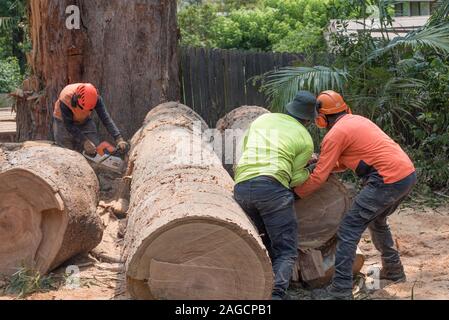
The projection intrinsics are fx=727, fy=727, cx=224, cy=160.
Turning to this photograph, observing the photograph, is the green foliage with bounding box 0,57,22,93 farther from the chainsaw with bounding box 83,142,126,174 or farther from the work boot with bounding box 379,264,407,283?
the work boot with bounding box 379,264,407,283

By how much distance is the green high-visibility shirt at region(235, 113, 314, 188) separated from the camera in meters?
5.83

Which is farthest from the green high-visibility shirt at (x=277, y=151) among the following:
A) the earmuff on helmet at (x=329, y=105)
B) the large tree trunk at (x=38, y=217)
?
the large tree trunk at (x=38, y=217)

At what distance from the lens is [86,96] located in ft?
30.5

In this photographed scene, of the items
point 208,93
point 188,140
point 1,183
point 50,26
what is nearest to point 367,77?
point 208,93

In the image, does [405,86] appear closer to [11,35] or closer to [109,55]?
[109,55]

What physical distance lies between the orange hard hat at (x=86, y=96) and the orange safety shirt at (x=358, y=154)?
4.01 metres

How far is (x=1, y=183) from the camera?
6375 millimetres

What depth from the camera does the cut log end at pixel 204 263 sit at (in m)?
5.07

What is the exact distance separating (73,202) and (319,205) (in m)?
2.22

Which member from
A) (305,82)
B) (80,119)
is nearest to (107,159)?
(80,119)

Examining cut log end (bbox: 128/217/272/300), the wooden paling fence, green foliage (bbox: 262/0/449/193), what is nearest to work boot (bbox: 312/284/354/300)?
cut log end (bbox: 128/217/272/300)

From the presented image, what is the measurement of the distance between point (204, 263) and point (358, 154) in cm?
184

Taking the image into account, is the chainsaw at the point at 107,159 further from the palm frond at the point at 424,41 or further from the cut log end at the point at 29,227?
the palm frond at the point at 424,41

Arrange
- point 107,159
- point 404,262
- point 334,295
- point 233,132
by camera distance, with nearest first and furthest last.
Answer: point 334,295
point 404,262
point 233,132
point 107,159
